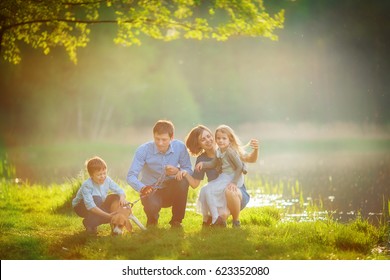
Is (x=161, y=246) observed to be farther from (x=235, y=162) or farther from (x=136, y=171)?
(x=235, y=162)

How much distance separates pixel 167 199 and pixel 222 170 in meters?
0.63

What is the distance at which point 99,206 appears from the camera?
626 centimetres

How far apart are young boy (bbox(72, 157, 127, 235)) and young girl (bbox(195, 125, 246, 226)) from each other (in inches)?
33.3

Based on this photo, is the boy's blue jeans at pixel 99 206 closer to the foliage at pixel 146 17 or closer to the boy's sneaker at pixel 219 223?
the boy's sneaker at pixel 219 223

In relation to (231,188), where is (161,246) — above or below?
below

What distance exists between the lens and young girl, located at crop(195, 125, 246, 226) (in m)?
6.22

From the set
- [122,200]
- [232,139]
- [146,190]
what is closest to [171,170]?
[146,190]

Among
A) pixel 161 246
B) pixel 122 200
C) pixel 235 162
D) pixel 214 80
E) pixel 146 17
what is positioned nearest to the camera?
pixel 161 246

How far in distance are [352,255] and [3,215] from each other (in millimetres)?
4114

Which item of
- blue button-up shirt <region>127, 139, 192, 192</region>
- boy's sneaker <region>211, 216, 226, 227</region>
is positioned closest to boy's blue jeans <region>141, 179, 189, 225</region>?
blue button-up shirt <region>127, 139, 192, 192</region>

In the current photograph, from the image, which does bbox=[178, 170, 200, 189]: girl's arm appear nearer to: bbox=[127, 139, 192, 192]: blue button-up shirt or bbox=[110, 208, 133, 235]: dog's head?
bbox=[127, 139, 192, 192]: blue button-up shirt

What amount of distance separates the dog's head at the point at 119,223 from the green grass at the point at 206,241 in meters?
0.09

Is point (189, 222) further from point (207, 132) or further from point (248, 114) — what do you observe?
point (248, 114)

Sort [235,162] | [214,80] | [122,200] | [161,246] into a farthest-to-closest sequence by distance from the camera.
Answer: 1. [214,80]
2. [235,162]
3. [122,200]
4. [161,246]
